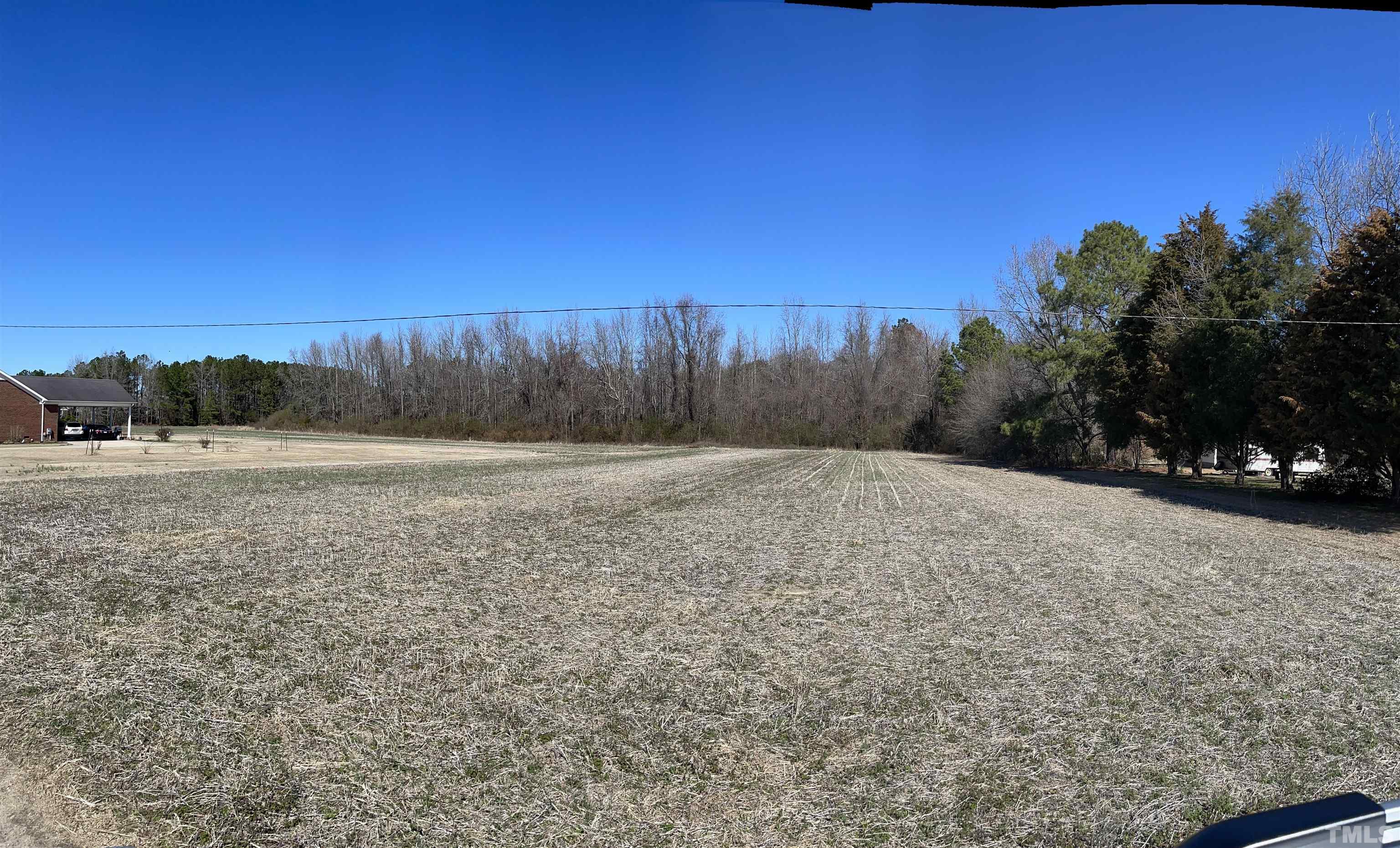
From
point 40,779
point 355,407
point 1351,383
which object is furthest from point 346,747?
point 355,407

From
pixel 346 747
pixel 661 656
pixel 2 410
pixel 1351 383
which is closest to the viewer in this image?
pixel 346 747

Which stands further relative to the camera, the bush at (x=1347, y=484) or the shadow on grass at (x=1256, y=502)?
the bush at (x=1347, y=484)

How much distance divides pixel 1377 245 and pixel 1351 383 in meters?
3.16

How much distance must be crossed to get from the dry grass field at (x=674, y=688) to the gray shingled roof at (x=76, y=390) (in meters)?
49.5

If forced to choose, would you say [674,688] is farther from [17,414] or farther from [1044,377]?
[17,414]

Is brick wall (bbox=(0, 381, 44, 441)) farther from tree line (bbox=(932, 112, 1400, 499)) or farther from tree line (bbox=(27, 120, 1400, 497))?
tree line (bbox=(932, 112, 1400, 499))

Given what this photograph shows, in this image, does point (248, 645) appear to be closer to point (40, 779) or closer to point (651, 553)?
point (40, 779)

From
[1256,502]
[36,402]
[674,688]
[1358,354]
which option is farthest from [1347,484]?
[36,402]

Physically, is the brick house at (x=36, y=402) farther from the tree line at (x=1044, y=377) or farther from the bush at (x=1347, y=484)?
the bush at (x=1347, y=484)

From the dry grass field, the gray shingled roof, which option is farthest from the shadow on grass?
the gray shingled roof

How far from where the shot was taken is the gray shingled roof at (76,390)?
161ft

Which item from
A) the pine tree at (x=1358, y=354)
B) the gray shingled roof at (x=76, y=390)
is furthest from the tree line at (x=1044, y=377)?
the gray shingled roof at (x=76, y=390)

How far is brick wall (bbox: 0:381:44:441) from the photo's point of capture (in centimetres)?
4500

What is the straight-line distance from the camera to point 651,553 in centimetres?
1016
